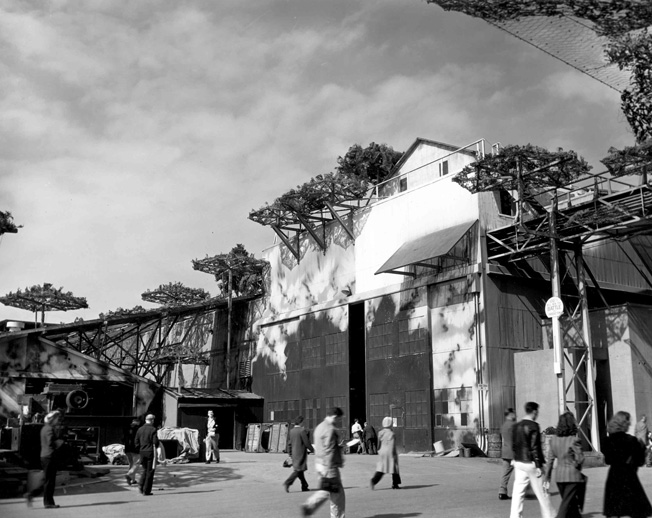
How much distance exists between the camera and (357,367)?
33.3 meters

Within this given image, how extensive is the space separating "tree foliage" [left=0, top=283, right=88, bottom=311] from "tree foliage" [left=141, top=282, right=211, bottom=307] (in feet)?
22.7

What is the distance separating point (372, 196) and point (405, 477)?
17.9 m

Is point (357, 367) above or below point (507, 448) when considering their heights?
above

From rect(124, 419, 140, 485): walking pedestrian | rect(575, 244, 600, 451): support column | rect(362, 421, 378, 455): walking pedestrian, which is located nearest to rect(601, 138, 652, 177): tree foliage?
rect(575, 244, 600, 451): support column

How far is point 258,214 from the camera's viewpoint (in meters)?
36.4

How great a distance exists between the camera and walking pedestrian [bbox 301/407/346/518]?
394 inches

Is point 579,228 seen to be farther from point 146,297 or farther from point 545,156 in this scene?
point 146,297

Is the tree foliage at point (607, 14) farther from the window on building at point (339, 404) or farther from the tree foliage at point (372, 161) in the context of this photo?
the tree foliage at point (372, 161)

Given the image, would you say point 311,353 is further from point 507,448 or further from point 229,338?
point 507,448

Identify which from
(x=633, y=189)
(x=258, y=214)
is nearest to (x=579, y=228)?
(x=633, y=189)

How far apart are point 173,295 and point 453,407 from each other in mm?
25326

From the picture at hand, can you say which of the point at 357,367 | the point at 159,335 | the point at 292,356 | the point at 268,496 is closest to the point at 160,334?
the point at 159,335

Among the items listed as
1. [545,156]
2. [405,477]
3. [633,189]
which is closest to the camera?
[405,477]

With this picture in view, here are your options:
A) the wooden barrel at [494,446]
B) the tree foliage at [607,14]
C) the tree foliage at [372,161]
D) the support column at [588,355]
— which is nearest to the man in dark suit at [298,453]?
the tree foliage at [607,14]
